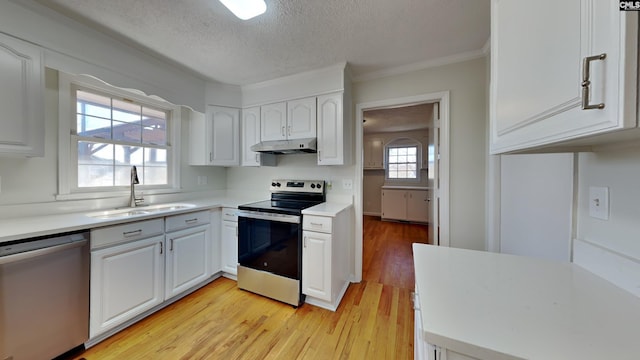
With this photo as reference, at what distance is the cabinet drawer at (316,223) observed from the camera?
74.0 inches

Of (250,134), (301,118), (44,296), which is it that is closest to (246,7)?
(301,118)

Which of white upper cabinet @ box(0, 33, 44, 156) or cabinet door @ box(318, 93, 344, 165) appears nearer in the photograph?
white upper cabinet @ box(0, 33, 44, 156)

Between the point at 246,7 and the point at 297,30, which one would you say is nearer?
the point at 246,7

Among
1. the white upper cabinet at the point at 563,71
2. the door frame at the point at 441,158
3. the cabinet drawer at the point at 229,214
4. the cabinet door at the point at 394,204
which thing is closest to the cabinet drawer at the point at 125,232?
the cabinet drawer at the point at 229,214

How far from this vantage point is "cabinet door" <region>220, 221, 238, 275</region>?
2355mm

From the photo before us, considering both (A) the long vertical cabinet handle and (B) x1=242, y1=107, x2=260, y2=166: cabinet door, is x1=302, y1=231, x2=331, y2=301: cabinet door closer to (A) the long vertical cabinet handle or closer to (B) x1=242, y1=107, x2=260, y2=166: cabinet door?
(B) x1=242, y1=107, x2=260, y2=166: cabinet door

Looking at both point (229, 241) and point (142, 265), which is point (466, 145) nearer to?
point (229, 241)

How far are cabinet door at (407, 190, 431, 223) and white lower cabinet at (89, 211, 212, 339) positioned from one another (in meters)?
4.38

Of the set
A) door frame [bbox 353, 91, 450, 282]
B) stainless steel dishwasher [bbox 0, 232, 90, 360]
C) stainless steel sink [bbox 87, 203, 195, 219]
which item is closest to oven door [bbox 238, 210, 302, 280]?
stainless steel sink [bbox 87, 203, 195, 219]

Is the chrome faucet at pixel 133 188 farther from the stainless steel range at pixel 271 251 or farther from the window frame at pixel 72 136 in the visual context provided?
the stainless steel range at pixel 271 251

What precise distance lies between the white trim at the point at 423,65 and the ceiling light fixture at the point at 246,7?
4.38 ft

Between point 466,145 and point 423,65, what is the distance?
91 centimetres

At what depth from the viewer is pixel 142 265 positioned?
5.65 feet

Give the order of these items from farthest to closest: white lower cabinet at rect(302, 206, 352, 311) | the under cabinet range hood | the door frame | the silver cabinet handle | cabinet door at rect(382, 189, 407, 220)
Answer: cabinet door at rect(382, 189, 407, 220) < the under cabinet range hood < the door frame < white lower cabinet at rect(302, 206, 352, 311) < the silver cabinet handle
